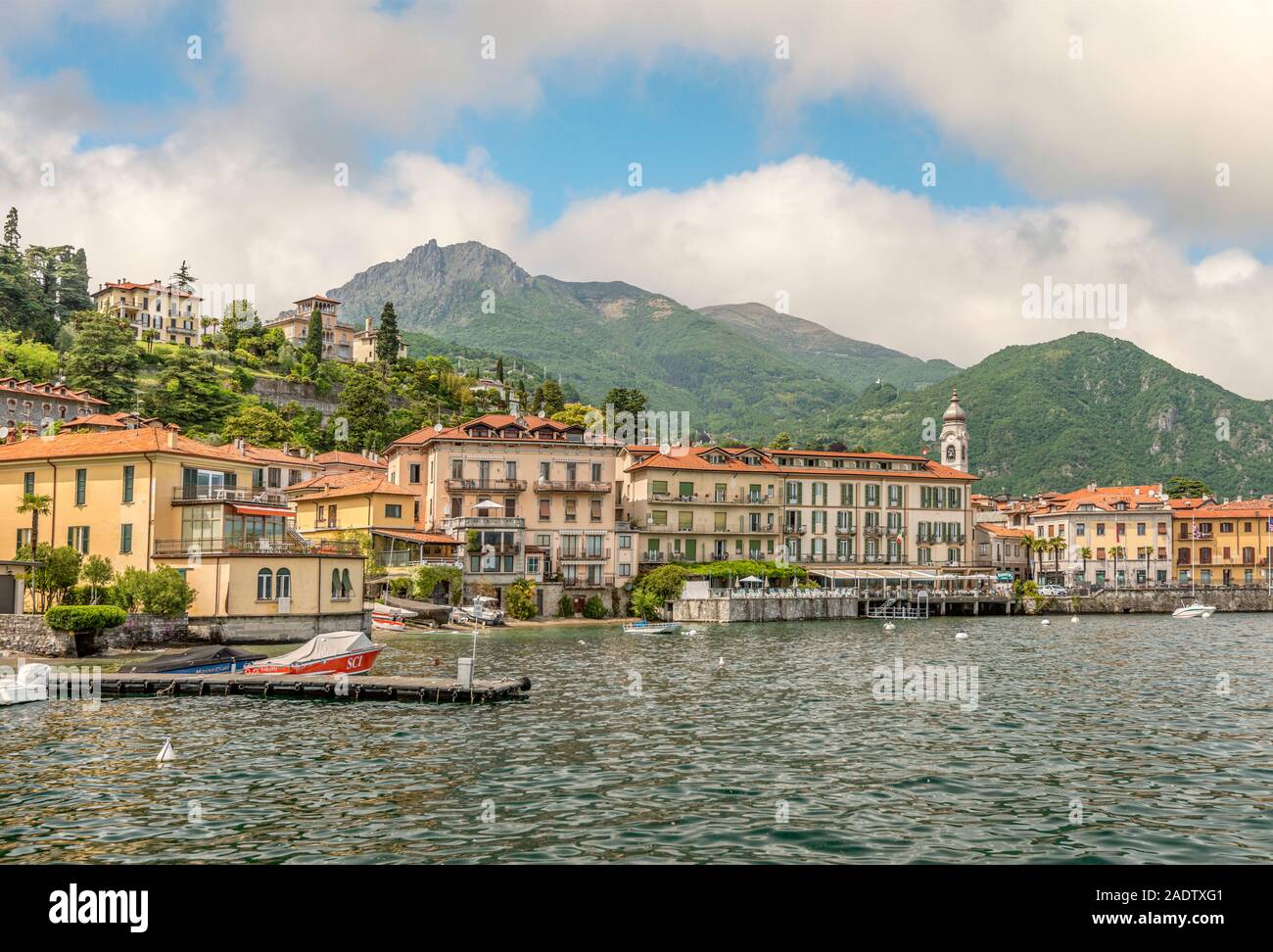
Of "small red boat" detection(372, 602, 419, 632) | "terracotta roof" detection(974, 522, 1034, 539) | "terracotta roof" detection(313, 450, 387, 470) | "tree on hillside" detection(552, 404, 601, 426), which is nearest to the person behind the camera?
"small red boat" detection(372, 602, 419, 632)

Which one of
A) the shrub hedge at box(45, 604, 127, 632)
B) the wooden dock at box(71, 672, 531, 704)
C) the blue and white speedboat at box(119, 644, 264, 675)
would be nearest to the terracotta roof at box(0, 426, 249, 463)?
the shrub hedge at box(45, 604, 127, 632)

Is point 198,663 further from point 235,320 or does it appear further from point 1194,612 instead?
point 235,320

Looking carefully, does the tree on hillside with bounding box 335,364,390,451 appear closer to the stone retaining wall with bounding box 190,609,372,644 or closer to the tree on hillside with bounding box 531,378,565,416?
the tree on hillside with bounding box 531,378,565,416

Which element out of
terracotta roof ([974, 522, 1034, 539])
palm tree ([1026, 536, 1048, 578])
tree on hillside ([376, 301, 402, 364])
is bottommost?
palm tree ([1026, 536, 1048, 578])

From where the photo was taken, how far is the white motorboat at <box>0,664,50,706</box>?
114 ft

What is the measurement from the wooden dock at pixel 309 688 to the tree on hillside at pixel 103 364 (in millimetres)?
100579

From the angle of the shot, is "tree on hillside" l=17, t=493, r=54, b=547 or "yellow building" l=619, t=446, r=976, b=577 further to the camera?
"yellow building" l=619, t=446, r=976, b=577

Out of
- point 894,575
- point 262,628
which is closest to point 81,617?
point 262,628

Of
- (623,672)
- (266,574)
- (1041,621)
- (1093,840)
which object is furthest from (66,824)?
(1041,621)

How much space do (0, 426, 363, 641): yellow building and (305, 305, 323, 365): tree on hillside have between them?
107 metres

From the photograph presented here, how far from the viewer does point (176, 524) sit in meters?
60.1

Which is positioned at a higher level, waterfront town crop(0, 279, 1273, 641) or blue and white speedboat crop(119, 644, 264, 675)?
waterfront town crop(0, 279, 1273, 641)

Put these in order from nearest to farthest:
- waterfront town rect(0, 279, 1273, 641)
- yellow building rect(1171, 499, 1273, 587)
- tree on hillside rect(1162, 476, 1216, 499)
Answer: waterfront town rect(0, 279, 1273, 641), yellow building rect(1171, 499, 1273, 587), tree on hillside rect(1162, 476, 1216, 499)
